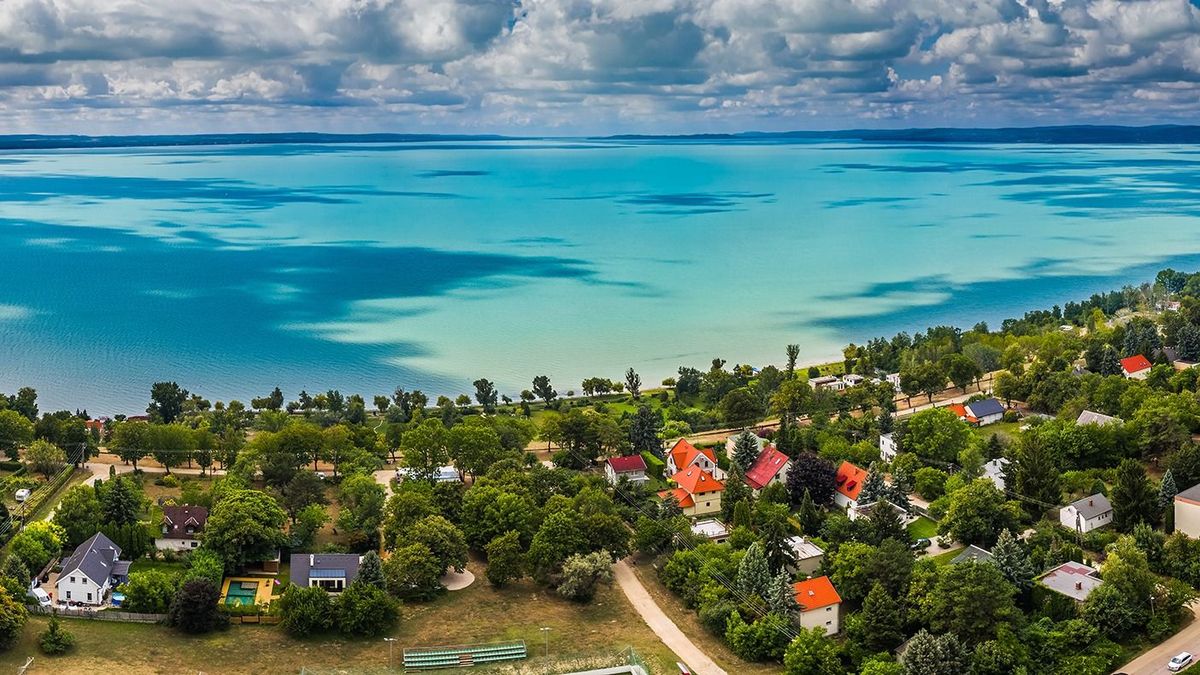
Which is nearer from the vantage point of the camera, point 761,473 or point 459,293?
point 761,473

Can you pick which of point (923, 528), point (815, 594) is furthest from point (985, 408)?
point (815, 594)

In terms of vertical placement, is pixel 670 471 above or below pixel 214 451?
below

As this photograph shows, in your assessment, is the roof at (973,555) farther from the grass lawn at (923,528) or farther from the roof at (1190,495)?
the roof at (1190,495)

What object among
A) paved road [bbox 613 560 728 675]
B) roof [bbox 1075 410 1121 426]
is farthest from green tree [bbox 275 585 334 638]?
roof [bbox 1075 410 1121 426]

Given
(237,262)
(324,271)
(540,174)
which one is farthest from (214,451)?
(540,174)

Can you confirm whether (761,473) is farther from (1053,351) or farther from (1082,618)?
(1053,351)

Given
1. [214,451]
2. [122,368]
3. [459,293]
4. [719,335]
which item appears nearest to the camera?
[214,451]

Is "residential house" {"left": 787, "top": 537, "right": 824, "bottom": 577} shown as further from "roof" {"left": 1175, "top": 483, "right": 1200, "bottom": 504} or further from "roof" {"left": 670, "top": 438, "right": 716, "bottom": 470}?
"roof" {"left": 1175, "top": 483, "right": 1200, "bottom": 504}
